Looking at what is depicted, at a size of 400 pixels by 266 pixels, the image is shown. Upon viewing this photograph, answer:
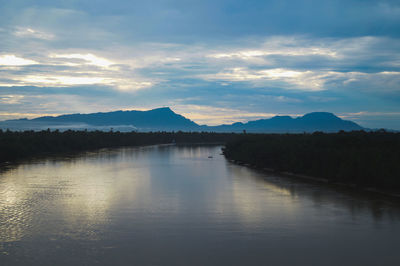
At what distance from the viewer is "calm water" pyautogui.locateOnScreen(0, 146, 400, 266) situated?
8.41m

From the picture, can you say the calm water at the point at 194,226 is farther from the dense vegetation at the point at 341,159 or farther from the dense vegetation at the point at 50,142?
the dense vegetation at the point at 50,142

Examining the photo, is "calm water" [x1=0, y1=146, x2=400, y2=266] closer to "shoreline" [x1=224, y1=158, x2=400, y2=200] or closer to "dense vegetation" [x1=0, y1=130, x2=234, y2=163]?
"shoreline" [x1=224, y1=158, x2=400, y2=200]

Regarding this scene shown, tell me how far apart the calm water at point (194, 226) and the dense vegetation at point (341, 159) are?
1.73 m

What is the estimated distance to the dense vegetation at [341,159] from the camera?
57.1 feet

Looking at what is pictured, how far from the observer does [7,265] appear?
7.81 meters

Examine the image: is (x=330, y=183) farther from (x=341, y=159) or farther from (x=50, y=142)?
(x=50, y=142)

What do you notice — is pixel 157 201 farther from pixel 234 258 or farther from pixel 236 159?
pixel 236 159

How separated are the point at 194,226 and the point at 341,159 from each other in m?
12.8

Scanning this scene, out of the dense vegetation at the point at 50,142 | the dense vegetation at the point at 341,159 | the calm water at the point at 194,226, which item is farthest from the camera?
the dense vegetation at the point at 50,142

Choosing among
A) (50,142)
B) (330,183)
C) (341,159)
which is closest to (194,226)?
(330,183)

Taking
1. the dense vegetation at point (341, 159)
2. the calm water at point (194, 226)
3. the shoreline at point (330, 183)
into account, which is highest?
the dense vegetation at point (341, 159)

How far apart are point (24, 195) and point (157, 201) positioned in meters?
5.68

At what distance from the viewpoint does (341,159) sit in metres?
21.2

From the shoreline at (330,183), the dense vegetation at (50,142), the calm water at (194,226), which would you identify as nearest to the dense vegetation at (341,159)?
the shoreline at (330,183)
